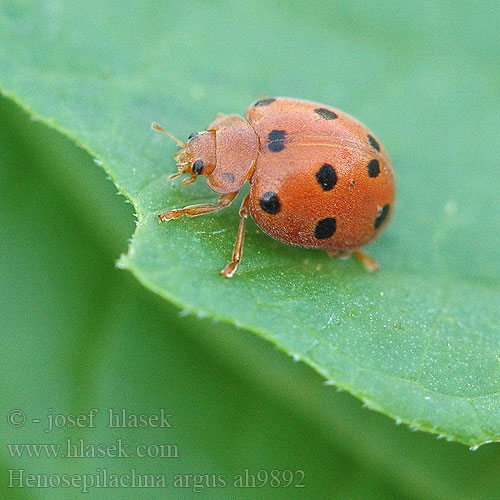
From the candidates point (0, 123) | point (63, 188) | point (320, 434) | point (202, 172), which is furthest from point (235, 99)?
point (320, 434)

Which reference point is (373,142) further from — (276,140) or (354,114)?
(354,114)

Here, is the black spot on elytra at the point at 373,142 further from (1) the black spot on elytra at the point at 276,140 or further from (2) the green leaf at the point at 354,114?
(2) the green leaf at the point at 354,114

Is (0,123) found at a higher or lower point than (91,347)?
higher

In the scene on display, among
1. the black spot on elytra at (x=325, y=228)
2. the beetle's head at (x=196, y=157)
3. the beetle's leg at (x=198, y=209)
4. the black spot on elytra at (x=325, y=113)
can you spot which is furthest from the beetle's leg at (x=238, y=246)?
the black spot on elytra at (x=325, y=113)

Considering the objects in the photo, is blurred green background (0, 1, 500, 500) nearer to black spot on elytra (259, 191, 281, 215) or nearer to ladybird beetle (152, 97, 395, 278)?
ladybird beetle (152, 97, 395, 278)

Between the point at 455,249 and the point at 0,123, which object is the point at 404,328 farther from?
the point at 0,123
